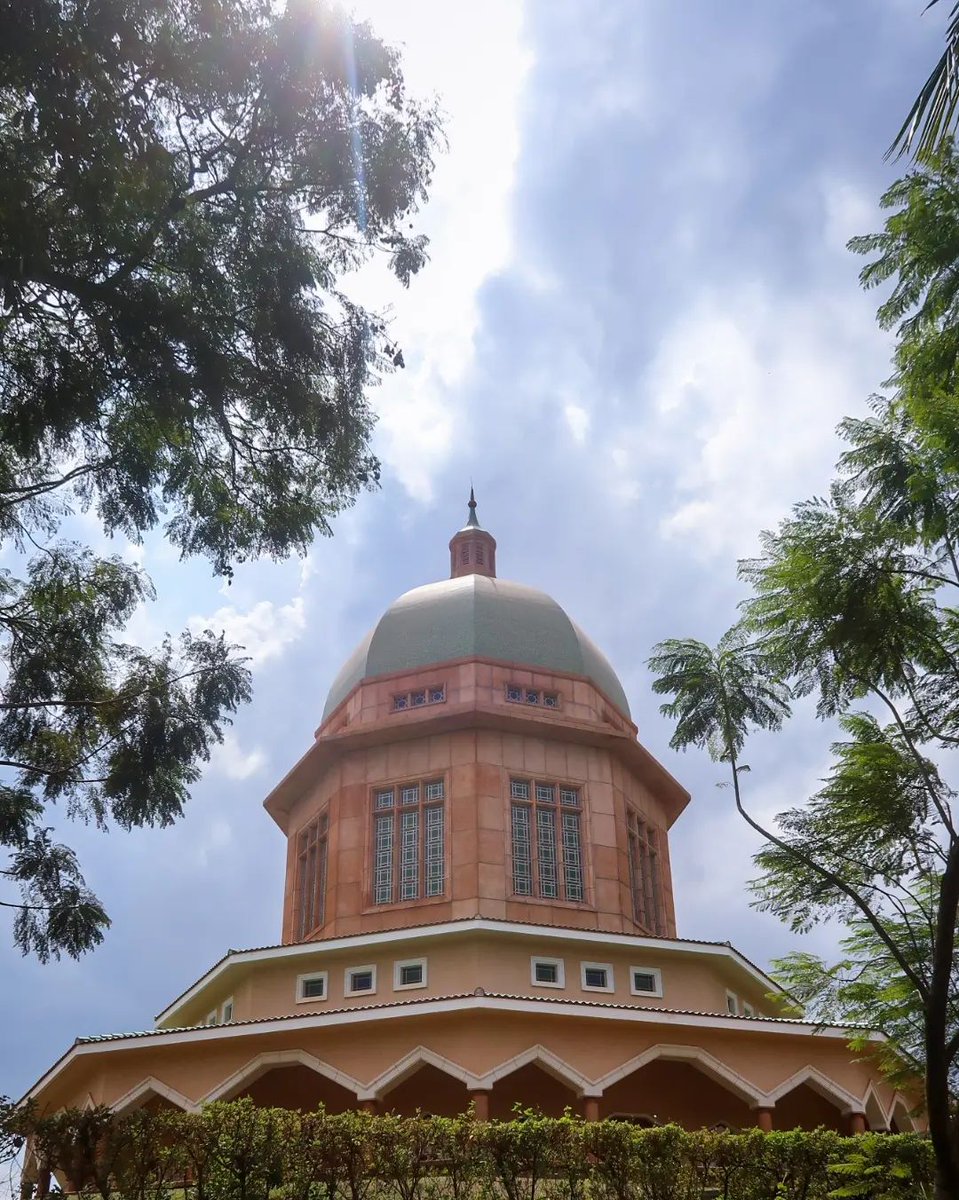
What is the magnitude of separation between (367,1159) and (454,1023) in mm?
7054

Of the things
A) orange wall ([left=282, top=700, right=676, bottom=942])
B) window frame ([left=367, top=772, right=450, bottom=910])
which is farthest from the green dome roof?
window frame ([left=367, top=772, right=450, bottom=910])

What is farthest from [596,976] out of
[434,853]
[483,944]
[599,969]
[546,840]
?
[434,853]

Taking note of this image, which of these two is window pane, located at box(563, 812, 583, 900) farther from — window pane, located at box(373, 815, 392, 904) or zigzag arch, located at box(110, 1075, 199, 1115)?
zigzag arch, located at box(110, 1075, 199, 1115)

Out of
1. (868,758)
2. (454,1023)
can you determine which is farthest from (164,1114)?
(868,758)

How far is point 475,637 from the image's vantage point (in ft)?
100

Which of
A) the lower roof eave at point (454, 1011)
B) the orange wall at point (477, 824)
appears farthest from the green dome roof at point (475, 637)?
the lower roof eave at point (454, 1011)

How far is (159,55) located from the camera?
36.6ft

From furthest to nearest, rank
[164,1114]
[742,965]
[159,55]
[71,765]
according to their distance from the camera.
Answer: [742,965], [71,765], [164,1114], [159,55]

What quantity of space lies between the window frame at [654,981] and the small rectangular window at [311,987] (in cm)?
627

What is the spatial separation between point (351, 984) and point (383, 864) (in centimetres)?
368

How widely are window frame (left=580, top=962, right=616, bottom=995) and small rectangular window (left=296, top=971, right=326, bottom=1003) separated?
206 inches

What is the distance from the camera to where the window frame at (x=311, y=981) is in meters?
24.8

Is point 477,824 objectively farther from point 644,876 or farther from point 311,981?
point 644,876

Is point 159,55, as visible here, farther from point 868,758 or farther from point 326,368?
point 868,758
